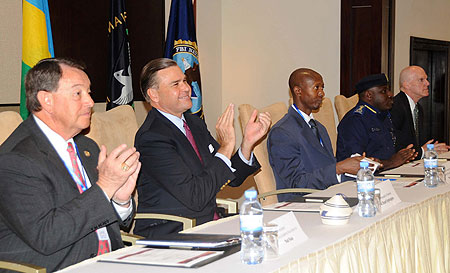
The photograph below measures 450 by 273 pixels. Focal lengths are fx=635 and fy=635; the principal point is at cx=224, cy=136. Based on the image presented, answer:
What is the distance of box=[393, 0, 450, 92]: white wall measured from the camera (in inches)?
339

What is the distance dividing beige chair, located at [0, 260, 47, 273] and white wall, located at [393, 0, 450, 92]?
281 inches

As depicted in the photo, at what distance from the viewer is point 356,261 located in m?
2.41

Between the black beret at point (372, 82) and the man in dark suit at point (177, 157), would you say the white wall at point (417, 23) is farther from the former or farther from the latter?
the man in dark suit at point (177, 157)

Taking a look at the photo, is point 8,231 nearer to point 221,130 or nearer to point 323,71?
point 221,130

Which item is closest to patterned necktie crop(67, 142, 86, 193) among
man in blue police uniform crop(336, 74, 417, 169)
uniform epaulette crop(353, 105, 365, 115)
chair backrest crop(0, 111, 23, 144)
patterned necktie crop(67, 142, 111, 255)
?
patterned necktie crop(67, 142, 111, 255)

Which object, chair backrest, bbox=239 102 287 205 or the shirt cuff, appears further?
chair backrest, bbox=239 102 287 205

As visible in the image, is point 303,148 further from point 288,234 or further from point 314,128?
point 288,234

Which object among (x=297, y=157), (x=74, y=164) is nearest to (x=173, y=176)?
(x=74, y=164)

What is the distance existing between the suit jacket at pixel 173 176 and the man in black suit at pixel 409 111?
284cm

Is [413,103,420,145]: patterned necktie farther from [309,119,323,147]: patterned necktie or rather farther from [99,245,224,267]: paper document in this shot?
[99,245,224,267]: paper document

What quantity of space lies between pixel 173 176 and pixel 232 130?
1.22 ft

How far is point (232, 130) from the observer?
10.4ft

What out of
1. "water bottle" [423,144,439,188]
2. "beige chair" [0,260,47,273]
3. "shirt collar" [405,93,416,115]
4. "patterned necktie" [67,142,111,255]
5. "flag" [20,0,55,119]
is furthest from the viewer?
"shirt collar" [405,93,416,115]

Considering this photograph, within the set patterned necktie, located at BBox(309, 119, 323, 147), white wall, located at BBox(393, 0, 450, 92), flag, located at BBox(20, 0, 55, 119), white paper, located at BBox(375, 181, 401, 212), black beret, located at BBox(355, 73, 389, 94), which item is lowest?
white paper, located at BBox(375, 181, 401, 212)
